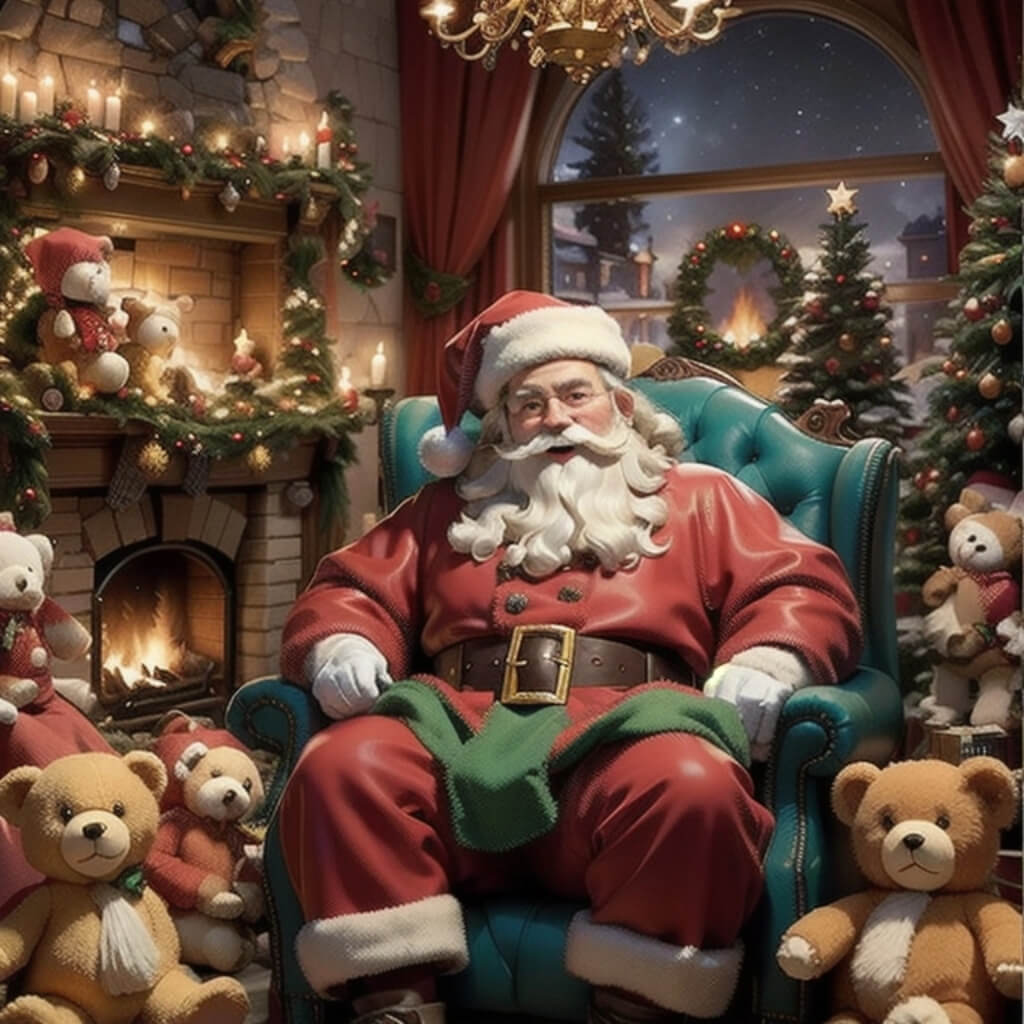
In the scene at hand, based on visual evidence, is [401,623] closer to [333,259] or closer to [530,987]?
[530,987]

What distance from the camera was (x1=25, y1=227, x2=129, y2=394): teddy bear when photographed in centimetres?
504

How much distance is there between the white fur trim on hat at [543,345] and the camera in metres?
3.18

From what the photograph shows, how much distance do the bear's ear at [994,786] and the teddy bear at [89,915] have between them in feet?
4.13

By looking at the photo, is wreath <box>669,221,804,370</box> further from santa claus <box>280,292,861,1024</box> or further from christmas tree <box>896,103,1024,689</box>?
santa claus <box>280,292,861,1024</box>

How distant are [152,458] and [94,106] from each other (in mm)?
1225

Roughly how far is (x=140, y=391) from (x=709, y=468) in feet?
8.83

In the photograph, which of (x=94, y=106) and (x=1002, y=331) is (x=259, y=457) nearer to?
(x=94, y=106)

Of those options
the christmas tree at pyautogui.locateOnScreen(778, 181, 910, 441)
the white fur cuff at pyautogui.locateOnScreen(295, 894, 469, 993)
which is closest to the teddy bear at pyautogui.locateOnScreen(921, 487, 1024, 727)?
the christmas tree at pyautogui.locateOnScreen(778, 181, 910, 441)

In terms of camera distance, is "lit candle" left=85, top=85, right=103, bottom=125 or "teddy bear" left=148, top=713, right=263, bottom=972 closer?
"teddy bear" left=148, top=713, right=263, bottom=972

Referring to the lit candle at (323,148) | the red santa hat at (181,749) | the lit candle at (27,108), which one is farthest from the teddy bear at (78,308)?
the red santa hat at (181,749)

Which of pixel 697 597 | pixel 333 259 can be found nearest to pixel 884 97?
pixel 333 259

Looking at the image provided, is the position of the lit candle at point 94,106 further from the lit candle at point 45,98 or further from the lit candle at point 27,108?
the lit candle at point 27,108

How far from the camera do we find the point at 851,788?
2.58 m

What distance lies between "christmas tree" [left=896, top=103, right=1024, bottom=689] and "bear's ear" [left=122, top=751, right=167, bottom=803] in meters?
2.91
